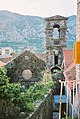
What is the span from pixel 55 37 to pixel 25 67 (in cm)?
345

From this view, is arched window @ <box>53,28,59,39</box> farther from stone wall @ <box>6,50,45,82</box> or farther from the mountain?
the mountain

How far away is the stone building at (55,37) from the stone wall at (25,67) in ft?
3.84

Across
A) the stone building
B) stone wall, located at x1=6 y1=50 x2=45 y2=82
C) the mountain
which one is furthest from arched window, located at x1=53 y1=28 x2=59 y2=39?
the mountain

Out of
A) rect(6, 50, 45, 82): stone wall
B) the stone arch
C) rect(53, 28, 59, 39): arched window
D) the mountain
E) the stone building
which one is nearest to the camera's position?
the stone building

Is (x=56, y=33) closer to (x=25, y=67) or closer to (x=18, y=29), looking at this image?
(x=25, y=67)

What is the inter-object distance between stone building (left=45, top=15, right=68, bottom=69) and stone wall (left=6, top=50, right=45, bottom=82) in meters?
1.17

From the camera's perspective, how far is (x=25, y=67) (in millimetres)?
27969

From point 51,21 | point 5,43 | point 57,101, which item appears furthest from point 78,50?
point 5,43

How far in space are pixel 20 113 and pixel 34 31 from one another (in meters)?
54.0

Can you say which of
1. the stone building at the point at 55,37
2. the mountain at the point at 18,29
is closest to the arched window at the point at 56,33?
the stone building at the point at 55,37

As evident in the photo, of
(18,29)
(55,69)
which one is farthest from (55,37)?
(18,29)

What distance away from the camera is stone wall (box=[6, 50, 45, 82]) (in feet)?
90.3

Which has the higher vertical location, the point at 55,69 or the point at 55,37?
the point at 55,37

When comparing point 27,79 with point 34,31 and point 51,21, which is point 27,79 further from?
point 34,31
